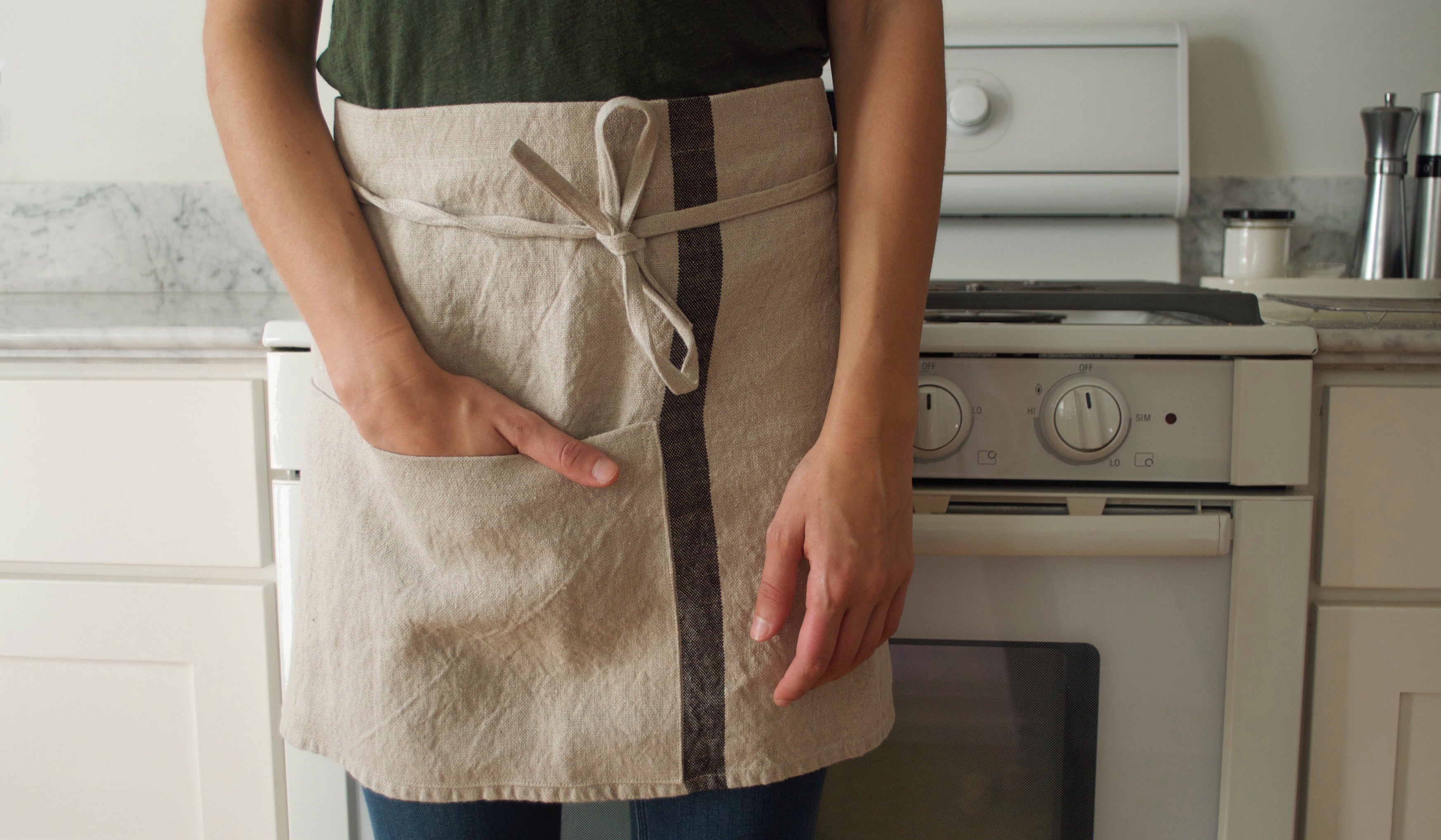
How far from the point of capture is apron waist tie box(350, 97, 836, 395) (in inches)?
18.3

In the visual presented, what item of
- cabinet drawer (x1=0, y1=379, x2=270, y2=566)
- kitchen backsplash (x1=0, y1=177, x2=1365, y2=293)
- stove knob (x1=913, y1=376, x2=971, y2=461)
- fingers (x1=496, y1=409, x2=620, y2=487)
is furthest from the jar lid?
kitchen backsplash (x1=0, y1=177, x2=1365, y2=293)

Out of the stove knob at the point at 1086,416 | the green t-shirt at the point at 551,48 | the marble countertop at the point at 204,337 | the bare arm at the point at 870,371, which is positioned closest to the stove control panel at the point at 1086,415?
the stove knob at the point at 1086,416

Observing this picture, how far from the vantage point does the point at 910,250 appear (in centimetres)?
50

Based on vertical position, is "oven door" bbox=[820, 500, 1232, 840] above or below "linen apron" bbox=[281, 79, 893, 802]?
below

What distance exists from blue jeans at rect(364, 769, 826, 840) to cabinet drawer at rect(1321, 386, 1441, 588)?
1.65 ft

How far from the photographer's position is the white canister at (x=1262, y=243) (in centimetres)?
115

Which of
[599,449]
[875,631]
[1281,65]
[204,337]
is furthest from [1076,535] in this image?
[1281,65]

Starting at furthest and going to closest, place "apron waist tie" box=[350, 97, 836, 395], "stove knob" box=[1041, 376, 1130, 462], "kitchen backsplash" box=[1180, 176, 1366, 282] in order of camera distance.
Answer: "kitchen backsplash" box=[1180, 176, 1366, 282], "stove knob" box=[1041, 376, 1130, 462], "apron waist tie" box=[350, 97, 836, 395]

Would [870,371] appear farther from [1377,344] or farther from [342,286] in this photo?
[1377,344]

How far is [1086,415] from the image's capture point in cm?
72

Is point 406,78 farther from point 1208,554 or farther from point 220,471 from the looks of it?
point 1208,554

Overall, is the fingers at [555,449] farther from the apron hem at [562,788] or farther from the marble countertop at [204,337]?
the marble countertop at [204,337]

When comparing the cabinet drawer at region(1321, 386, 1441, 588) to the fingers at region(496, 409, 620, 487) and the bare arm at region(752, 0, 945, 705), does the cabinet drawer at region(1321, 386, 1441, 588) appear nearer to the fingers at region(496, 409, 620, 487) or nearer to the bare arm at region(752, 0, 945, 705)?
the bare arm at region(752, 0, 945, 705)

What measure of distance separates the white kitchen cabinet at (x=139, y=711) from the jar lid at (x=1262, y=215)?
1.17 meters
